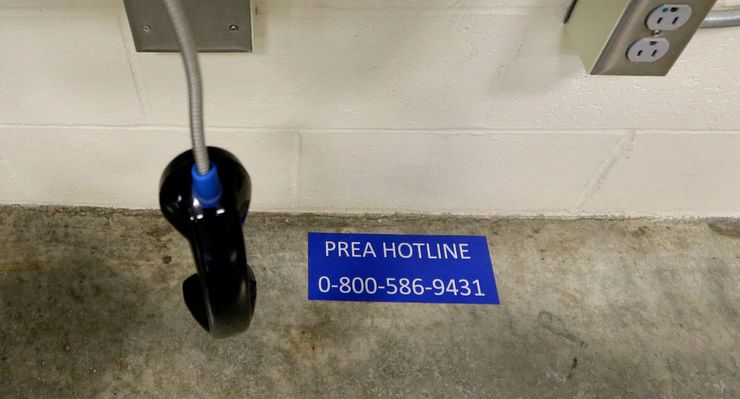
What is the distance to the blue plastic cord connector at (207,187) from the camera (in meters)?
0.52

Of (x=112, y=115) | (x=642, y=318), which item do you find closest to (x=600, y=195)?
(x=642, y=318)

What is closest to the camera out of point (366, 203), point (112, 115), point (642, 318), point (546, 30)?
point (546, 30)

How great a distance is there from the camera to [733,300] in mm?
1118

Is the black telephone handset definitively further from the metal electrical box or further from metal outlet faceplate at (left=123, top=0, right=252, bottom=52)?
the metal electrical box

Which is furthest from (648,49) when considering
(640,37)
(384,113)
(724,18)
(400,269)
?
(400,269)

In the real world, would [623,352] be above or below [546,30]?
below

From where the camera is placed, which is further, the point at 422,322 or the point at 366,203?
the point at 366,203

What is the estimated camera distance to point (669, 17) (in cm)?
72

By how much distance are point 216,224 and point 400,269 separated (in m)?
0.61

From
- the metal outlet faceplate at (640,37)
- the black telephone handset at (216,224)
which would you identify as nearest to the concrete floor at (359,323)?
the black telephone handset at (216,224)

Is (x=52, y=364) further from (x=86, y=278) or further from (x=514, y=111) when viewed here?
(x=514, y=111)

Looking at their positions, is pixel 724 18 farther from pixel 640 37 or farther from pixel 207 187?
pixel 207 187

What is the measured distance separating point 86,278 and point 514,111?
0.91 metres

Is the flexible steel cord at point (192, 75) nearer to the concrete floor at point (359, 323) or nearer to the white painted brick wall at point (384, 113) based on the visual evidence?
the white painted brick wall at point (384, 113)
